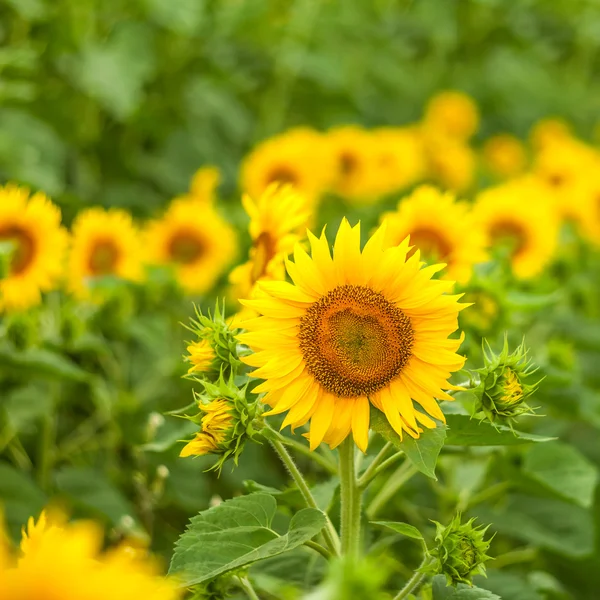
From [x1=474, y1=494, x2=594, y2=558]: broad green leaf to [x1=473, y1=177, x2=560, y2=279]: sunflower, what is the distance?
48cm

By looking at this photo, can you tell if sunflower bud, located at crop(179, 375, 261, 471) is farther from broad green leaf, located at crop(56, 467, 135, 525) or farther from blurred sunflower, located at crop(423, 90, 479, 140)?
blurred sunflower, located at crop(423, 90, 479, 140)

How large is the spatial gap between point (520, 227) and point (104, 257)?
82 centimetres

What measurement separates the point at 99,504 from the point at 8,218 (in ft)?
1.58

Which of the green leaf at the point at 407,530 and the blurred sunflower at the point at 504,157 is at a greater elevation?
the blurred sunflower at the point at 504,157

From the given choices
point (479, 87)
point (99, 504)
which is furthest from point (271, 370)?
point (479, 87)

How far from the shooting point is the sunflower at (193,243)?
5.74ft

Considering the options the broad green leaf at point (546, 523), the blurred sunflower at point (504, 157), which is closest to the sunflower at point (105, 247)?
the broad green leaf at point (546, 523)

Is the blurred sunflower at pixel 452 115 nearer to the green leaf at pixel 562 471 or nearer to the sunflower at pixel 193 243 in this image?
the sunflower at pixel 193 243

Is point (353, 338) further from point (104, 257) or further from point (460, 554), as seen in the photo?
point (104, 257)

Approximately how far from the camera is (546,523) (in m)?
1.34

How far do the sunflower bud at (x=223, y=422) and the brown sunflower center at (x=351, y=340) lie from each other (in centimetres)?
7

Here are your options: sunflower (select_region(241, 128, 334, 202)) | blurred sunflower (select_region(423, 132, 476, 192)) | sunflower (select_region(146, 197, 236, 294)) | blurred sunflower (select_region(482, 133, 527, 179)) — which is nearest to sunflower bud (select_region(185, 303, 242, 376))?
sunflower (select_region(146, 197, 236, 294))

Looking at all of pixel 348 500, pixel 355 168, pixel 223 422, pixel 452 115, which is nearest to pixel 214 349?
pixel 223 422

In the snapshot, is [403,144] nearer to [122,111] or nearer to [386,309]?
[122,111]
